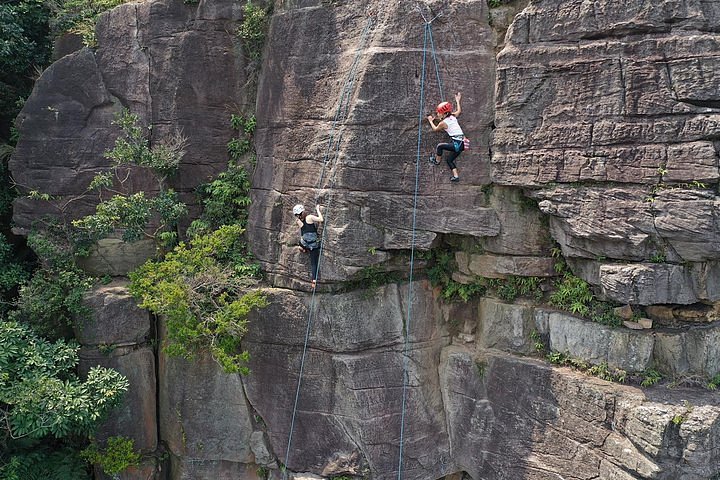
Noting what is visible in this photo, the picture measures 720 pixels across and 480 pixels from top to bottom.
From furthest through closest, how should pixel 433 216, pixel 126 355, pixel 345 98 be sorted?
1. pixel 126 355
2. pixel 433 216
3. pixel 345 98

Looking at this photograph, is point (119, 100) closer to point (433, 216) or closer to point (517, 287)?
point (433, 216)

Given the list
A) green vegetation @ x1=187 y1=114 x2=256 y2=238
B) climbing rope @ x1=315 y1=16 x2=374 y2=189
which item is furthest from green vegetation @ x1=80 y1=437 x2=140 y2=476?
climbing rope @ x1=315 y1=16 x2=374 y2=189

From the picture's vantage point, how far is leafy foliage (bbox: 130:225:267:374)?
955cm

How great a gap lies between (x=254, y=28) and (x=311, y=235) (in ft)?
14.3

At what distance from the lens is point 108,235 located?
1145 centimetres

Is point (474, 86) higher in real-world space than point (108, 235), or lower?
higher

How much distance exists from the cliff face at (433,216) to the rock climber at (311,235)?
22 centimetres

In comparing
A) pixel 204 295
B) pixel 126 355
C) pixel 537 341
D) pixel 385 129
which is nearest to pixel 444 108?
pixel 385 129

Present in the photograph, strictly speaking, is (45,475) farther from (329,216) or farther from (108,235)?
(329,216)

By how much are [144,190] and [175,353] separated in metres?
3.69

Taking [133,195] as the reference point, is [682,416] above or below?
below

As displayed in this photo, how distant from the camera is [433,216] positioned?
9.71 metres

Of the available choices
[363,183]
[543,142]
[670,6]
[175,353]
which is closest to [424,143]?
[363,183]

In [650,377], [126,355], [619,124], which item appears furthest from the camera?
[126,355]
